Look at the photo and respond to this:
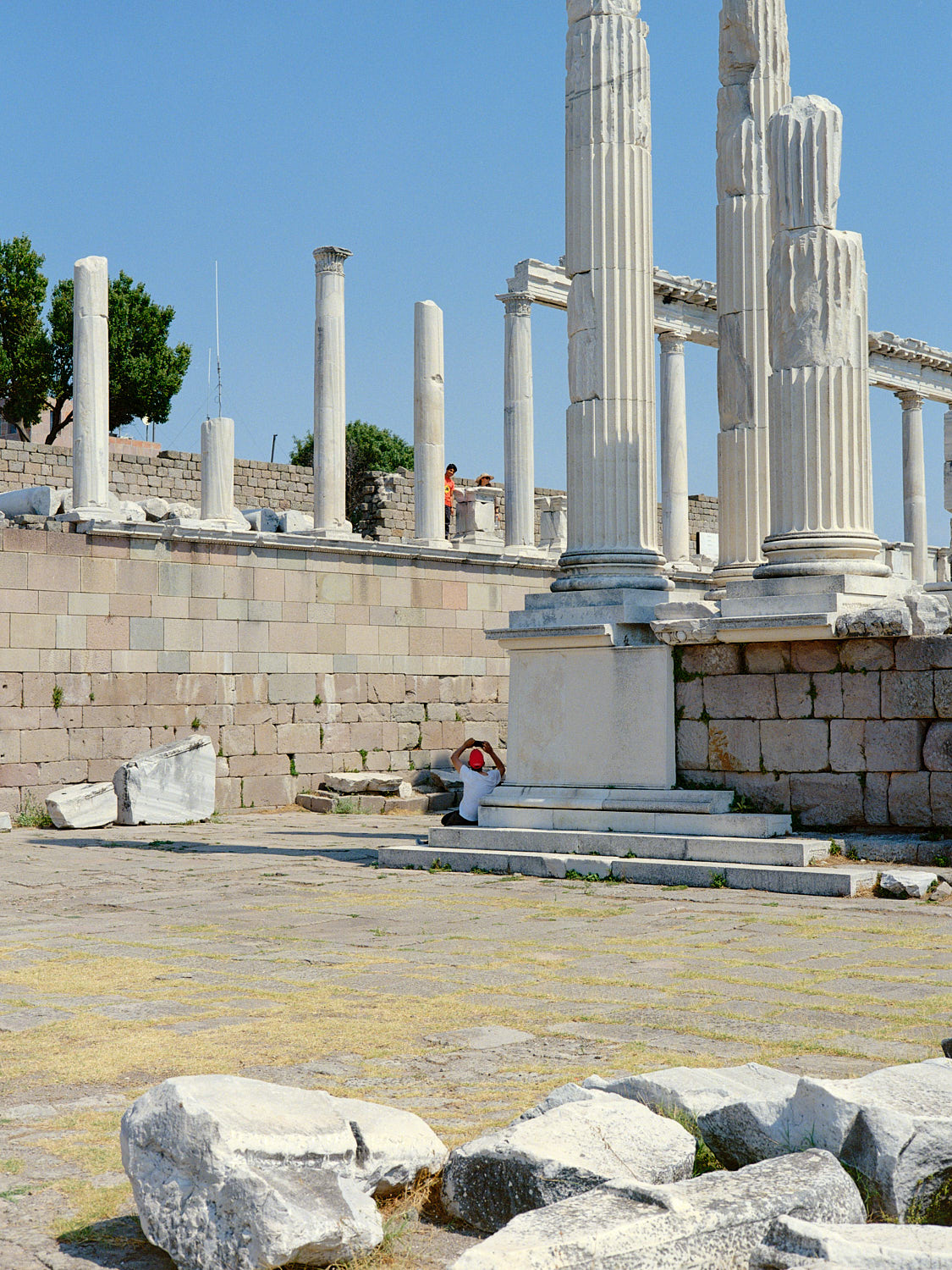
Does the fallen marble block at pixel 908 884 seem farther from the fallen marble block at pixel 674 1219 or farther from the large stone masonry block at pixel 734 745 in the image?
the fallen marble block at pixel 674 1219

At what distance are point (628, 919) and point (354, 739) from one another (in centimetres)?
1008

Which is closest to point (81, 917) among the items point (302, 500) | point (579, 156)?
point (579, 156)

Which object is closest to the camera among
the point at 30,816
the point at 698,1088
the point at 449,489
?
the point at 698,1088

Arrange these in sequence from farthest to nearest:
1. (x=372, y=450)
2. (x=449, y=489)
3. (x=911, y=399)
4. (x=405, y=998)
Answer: (x=372, y=450) → (x=911, y=399) → (x=449, y=489) → (x=405, y=998)

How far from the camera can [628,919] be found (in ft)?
25.0

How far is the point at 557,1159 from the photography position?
300 centimetres

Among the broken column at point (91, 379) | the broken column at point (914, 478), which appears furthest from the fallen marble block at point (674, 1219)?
the broken column at point (914, 478)

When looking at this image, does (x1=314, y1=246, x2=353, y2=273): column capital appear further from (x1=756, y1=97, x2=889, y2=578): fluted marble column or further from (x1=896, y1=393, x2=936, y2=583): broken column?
(x1=896, y1=393, x2=936, y2=583): broken column

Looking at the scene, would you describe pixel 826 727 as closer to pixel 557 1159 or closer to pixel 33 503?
pixel 557 1159

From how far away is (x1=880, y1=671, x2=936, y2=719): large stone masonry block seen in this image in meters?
9.11

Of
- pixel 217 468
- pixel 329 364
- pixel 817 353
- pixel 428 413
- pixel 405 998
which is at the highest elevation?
pixel 329 364

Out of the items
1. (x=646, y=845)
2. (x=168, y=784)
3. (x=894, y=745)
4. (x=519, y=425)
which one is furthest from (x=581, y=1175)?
(x=519, y=425)

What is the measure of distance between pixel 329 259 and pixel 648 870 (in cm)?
1203

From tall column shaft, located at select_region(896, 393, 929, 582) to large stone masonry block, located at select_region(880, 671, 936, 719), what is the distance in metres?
20.6
